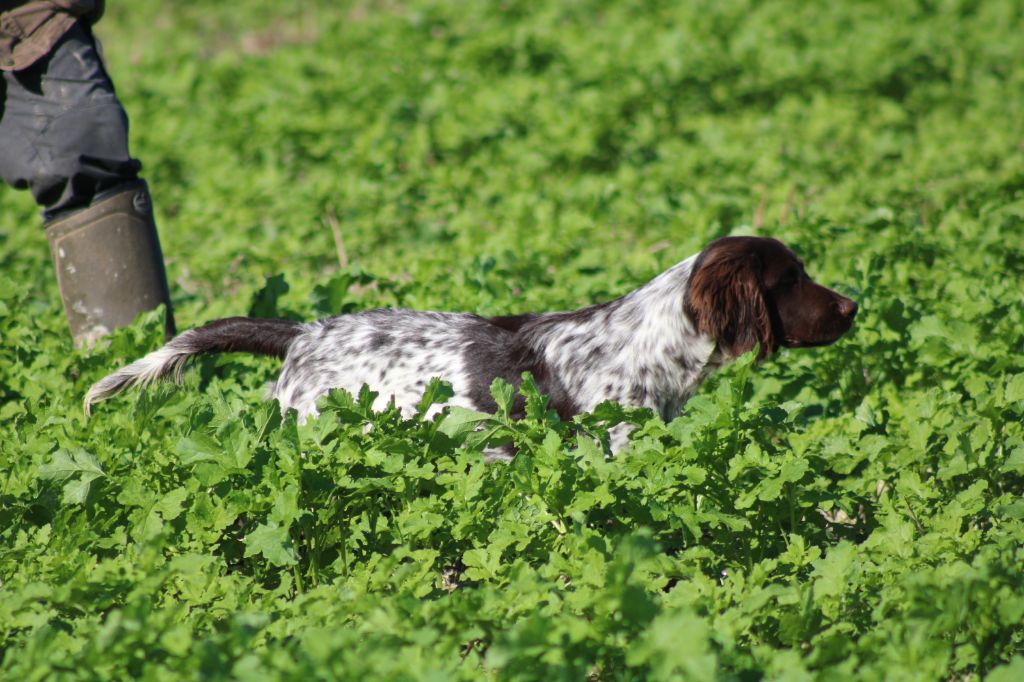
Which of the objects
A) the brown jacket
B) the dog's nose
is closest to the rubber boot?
the brown jacket

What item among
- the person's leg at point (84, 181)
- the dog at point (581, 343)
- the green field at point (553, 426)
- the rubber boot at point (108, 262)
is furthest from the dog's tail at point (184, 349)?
the rubber boot at point (108, 262)

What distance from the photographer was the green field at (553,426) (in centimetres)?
279

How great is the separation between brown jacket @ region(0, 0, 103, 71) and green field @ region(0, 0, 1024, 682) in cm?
103

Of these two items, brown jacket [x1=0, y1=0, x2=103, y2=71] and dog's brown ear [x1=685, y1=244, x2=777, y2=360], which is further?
brown jacket [x1=0, y1=0, x2=103, y2=71]

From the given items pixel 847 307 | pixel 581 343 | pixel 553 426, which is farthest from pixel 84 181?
pixel 847 307

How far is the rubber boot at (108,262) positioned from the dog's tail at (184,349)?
22.7 inches

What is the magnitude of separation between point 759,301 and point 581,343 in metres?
0.69

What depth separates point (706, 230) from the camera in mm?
6090

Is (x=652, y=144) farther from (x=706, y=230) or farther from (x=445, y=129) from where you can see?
(x=706, y=230)

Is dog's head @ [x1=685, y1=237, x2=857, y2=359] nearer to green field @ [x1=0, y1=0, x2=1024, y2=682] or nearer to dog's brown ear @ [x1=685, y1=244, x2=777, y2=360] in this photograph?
dog's brown ear @ [x1=685, y1=244, x2=777, y2=360]

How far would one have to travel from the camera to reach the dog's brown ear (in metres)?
4.13

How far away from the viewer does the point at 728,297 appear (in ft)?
13.6

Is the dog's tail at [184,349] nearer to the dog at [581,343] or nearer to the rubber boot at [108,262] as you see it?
the dog at [581,343]

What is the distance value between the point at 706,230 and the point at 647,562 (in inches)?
139
